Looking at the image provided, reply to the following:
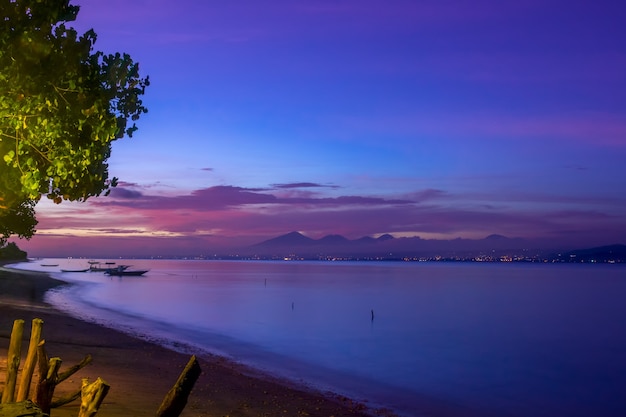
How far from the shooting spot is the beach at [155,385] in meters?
17.0

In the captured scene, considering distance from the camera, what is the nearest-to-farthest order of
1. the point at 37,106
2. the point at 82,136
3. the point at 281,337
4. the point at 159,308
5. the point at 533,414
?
the point at 37,106 < the point at 82,136 < the point at 533,414 < the point at 281,337 < the point at 159,308

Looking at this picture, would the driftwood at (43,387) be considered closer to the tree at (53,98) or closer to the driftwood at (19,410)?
the driftwood at (19,410)

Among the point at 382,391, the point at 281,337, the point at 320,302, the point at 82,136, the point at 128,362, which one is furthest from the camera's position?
the point at 320,302

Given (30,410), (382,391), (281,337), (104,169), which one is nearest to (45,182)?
(104,169)

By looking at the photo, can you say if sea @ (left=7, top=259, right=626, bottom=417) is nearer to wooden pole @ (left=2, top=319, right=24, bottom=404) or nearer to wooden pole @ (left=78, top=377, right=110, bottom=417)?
wooden pole @ (left=2, top=319, right=24, bottom=404)

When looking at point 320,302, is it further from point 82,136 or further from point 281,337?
point 82,136

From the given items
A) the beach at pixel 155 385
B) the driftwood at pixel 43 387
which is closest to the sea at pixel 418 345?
the beach at pixel 155 385

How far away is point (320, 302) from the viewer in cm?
8888

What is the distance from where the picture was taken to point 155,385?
67.5 ft

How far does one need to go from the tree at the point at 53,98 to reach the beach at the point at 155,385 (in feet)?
18.9

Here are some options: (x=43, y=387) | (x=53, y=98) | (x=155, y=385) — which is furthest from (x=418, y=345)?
(x=53, y=98)

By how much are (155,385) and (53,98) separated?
518 inches

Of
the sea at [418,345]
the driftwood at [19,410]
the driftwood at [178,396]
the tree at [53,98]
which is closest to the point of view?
the driftwood at [178,396]

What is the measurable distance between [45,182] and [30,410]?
6409 millimetres
